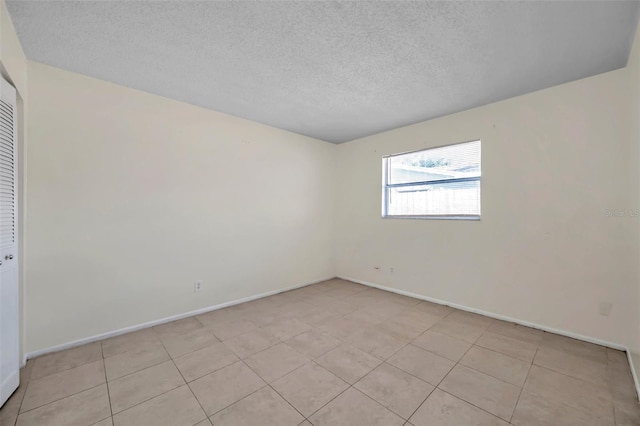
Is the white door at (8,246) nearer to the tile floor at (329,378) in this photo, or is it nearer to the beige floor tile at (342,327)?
the tile floor at (329,378)

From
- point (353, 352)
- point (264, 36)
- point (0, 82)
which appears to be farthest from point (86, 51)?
point (353, 352)

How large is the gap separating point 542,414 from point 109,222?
3.80 metres

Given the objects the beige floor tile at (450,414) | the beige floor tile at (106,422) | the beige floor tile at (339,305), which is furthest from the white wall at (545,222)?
the beige floor tile at (106,422)

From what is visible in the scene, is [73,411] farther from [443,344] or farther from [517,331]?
[517,331]

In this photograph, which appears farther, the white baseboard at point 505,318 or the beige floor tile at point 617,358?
the white baseboard at point 505,318

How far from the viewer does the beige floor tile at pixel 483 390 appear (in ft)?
5.58

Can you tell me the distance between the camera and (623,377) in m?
1.99

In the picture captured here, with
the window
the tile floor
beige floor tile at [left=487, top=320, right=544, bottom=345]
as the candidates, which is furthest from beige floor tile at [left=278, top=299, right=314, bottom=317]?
beige floor tile at [left=487, top=320, right=544, bottom=345]

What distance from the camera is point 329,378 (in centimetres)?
201

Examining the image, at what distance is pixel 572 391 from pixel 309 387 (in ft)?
6.07

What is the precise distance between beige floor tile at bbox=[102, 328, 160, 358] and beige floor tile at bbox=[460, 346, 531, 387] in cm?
287

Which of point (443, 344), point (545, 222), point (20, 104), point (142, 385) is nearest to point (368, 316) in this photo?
point (443, 344)

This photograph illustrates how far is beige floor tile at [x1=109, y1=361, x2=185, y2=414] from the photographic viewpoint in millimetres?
1759

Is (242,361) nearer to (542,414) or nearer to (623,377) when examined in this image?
(542,414)
